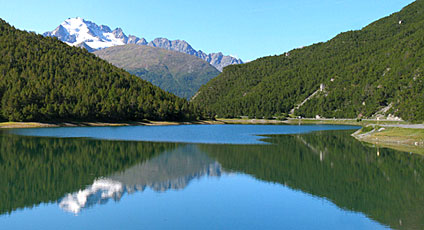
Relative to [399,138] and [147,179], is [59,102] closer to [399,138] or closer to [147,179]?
[399,138]

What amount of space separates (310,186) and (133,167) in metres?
20.9

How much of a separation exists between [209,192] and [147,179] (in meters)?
7.90

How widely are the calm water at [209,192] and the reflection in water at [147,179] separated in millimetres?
90

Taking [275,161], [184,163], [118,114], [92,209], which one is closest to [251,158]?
[275,161]

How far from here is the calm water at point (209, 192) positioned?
23906mm

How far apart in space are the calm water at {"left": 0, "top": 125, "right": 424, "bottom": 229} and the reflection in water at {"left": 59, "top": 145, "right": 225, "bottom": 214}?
9 cm

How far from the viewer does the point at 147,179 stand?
38.0 metres

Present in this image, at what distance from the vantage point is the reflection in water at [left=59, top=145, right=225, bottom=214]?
29134 mm

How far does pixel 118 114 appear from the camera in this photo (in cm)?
17112

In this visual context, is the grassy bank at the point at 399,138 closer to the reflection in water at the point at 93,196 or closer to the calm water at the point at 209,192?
the calm water at the point at 209,192

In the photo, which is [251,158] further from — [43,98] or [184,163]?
[43,98]

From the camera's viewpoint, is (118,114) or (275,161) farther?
(118,114)

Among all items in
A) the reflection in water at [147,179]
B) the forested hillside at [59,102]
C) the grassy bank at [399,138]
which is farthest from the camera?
the forested hillside at [59,102]

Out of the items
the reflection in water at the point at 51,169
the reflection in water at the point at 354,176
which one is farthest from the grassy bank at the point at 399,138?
the reflection in water at the point at 51,169
